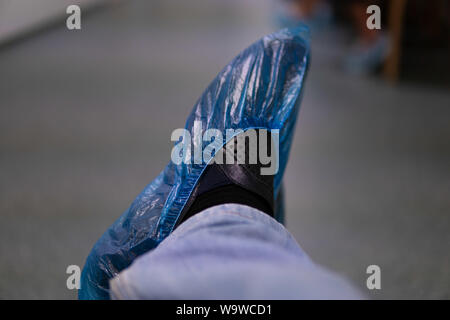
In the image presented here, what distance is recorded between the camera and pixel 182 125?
234 cm

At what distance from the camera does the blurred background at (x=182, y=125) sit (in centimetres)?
148

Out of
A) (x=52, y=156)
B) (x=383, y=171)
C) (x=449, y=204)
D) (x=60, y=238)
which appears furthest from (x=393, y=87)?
(x=60, y=238)

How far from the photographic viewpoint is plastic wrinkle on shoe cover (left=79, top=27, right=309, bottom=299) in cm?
84

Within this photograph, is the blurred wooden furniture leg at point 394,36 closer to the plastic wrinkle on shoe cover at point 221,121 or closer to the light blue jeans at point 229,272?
the plastic wrinkle on shoe cover at point 221,121

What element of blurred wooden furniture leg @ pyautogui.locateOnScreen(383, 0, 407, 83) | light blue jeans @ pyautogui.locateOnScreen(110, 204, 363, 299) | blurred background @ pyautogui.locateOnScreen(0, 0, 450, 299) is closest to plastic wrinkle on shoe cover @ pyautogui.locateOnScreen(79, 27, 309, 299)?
light blue jeans @ pyautogui.locateOnScreen(110, 204, 363, 299)

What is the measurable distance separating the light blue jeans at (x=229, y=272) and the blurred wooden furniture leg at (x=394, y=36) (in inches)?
104

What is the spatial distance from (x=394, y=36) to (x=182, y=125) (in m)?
1.39

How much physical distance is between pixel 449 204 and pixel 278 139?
1031mm

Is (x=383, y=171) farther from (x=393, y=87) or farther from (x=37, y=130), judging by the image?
(x=37, y=130)

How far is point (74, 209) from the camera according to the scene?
165 centimetres

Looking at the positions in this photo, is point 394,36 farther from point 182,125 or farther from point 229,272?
point 229,272

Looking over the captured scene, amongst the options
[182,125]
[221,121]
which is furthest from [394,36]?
[221,121]

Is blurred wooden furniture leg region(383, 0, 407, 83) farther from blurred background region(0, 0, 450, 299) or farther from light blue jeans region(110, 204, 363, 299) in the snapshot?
light blue jeans region(110, 204, 363, 299)

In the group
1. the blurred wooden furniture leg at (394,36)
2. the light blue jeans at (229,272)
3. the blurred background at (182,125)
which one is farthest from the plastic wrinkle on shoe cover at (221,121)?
the blurred wooden furniture leg at (394,36)
